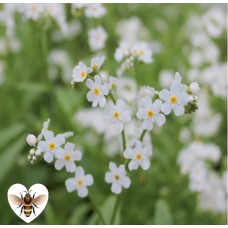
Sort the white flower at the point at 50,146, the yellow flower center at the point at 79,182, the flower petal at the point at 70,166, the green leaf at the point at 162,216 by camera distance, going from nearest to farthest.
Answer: the white flower at the point at 50,146 → the flower petal at the point at 70,166 → the yellow flower center at the point at 79,182 → the green leaf at the point at 162,216

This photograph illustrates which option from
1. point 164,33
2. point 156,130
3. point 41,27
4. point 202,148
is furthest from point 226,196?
point 164,33

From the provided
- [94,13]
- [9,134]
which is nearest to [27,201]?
[9,134]

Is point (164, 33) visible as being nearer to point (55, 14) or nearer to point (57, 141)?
point (55, 14)

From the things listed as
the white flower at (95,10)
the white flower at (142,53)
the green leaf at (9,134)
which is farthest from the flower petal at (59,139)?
the green leaf at (9,134)

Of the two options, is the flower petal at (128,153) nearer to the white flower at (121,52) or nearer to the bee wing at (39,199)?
the bee wing at (39,199)

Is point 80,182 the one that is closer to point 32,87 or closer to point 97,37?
point 97,37

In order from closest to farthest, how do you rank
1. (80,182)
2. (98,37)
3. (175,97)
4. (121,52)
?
(175,97)
(80,182)
(121,52)
(98,37)
